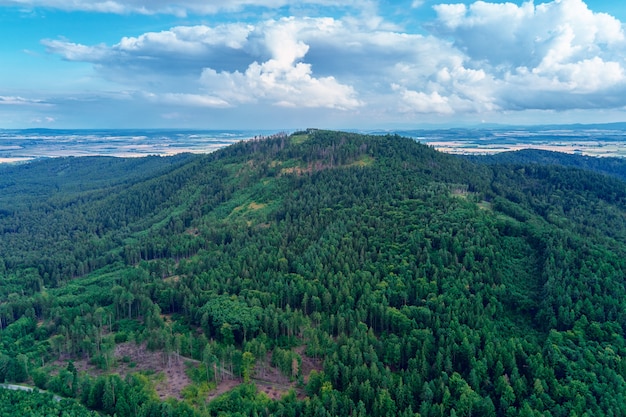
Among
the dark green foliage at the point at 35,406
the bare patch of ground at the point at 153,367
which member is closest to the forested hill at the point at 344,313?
the bare patch of ground at the point at 153,367

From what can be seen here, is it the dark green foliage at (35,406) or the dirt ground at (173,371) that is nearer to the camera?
the dark green foliage at (35,406)

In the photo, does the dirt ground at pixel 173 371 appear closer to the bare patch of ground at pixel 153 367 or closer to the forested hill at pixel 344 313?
the bare patch of ground at pixel 153 367

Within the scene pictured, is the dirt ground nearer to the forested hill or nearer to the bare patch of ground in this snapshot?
the bare patch of ground

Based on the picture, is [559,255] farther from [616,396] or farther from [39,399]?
[39,399]

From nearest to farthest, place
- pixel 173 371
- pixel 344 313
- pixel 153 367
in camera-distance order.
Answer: pixel 173 371 → pixel 153 367 → pixel 344 313

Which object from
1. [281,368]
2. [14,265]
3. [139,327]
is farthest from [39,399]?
[14,265]

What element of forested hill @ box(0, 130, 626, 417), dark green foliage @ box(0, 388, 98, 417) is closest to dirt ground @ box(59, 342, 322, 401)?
forested hill @ box(0, 130, 626, 417)

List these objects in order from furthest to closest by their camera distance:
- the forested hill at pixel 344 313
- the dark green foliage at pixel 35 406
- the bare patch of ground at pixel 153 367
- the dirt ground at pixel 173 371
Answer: the bare patch of ground at pixel 153 367
the dirt ground at pixel 173 371
the forested hill at pixel 344 313
the dark green foliage at pixel 35 406

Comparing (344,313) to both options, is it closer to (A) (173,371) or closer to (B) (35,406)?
(A) (173,371)

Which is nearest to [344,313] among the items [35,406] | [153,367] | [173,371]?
[173,371]
